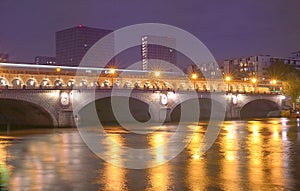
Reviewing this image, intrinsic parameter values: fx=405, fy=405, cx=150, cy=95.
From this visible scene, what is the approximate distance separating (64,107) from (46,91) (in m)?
3.54

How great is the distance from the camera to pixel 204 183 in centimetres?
1823

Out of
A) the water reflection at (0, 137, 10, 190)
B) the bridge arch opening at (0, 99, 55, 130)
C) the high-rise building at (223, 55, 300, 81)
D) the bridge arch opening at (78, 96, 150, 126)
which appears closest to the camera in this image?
the water reflection at (0, 137, 10, 190)

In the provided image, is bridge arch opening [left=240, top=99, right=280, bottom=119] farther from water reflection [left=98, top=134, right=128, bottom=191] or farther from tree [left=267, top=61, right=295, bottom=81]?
water reflection [left=98, top=134, right=128, bottom=191]

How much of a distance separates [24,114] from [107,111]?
64.9 feet

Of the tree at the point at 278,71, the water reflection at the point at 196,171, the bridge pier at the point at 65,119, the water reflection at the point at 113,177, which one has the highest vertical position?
the tree at the point at 278,71

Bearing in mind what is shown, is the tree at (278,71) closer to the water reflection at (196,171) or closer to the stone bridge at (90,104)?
the stone bridge at (90,104)

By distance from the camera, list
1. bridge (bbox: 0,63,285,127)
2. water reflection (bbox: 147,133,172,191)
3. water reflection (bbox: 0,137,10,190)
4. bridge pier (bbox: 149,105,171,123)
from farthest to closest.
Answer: bridge pier (bbox: 149,105,171,123) → bridge (bbox: 0,63,285,127) → water reflection (bbox: 0,137,10,190) → water reflection (bbox: 147,133,172,191)

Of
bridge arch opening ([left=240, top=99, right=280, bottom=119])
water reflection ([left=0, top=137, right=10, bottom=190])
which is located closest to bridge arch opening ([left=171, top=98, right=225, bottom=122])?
bridge arch opening ([left=240, top=99, right=280, bottom=119])

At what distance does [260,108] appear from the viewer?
104375 millimetres

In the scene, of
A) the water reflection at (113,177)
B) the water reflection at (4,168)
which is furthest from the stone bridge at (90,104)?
the water reflection at (113,177)

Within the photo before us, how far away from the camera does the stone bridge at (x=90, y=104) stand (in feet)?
187

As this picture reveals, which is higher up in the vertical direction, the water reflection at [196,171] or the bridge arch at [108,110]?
the bridge arch at [108,110]

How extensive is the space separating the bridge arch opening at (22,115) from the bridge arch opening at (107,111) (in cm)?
1045

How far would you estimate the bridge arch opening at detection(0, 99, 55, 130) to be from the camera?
58.4 m
